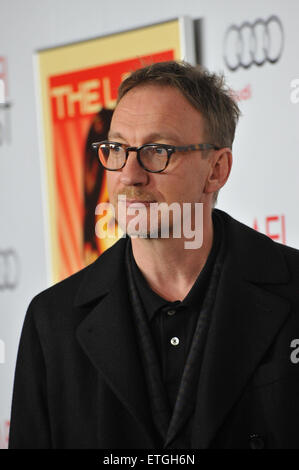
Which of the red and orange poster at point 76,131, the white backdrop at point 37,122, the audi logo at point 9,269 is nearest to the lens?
the white backdrop at point 37,122

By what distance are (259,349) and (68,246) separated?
4.07 ft

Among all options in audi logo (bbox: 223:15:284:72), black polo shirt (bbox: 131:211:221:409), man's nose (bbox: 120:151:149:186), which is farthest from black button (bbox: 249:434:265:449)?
audi logo (bbox: 223:15:284:72)

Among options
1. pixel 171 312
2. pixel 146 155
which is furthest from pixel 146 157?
pixel 171 312

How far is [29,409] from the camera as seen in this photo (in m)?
1.48

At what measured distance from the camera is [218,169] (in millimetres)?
1514

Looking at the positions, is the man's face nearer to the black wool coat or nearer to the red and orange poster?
the black wool coat

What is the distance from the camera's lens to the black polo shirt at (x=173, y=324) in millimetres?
1396

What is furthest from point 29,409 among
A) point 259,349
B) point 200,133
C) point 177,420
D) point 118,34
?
point 118,34

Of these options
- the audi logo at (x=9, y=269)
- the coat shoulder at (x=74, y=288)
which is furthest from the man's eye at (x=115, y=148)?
the audi logo at (x=9, y=269)

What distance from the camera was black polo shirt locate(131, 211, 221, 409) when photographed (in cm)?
140

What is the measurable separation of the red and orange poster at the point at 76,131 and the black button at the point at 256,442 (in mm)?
1181

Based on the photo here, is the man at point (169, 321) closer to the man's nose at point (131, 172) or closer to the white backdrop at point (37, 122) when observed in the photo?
the man's nose at point (131, 172)

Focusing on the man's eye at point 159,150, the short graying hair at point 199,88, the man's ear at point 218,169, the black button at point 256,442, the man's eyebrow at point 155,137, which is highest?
the short graying hair at point 199,88

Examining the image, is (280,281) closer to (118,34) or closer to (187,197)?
(187,197)
